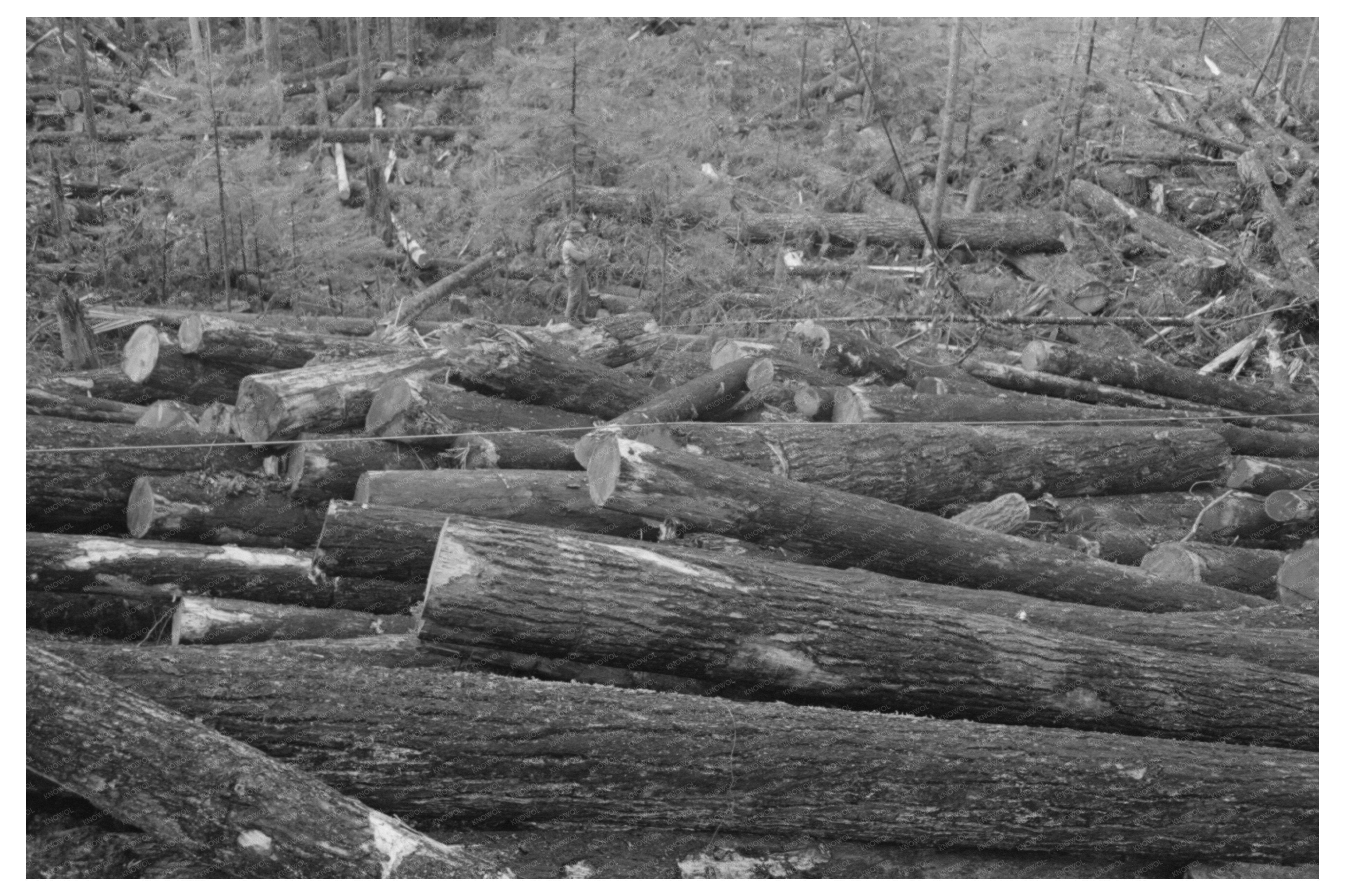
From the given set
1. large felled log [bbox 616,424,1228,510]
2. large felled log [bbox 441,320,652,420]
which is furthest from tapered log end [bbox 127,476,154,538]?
large felled log [bbox 616,424,1228,510]

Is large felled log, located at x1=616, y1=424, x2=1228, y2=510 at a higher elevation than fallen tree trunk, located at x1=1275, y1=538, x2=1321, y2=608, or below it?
higher

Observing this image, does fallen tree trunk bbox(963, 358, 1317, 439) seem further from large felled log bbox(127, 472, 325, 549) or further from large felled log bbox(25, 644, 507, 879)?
large felled log bbox(25, 644, 507, 879)

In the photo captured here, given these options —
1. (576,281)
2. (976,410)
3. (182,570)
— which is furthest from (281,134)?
(182,570)

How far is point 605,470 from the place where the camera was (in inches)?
186

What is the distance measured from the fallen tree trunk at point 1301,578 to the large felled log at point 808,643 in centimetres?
141

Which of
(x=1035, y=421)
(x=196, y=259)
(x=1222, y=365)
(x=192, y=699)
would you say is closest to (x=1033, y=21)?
(x=1222, y=365)

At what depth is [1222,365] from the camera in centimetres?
1005

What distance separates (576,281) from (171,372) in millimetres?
4815

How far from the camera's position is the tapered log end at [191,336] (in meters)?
6.35

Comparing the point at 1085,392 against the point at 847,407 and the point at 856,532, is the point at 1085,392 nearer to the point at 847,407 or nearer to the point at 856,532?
the point at 847,407

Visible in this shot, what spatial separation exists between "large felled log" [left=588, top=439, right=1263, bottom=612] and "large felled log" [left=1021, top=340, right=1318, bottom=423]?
3093mm

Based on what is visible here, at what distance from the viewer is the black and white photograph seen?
3402 millimetres

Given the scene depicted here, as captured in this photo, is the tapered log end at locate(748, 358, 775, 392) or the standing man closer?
the tapered log end at locate(748, 358, 775, 392)

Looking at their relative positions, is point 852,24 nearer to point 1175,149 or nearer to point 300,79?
point 1175,149
